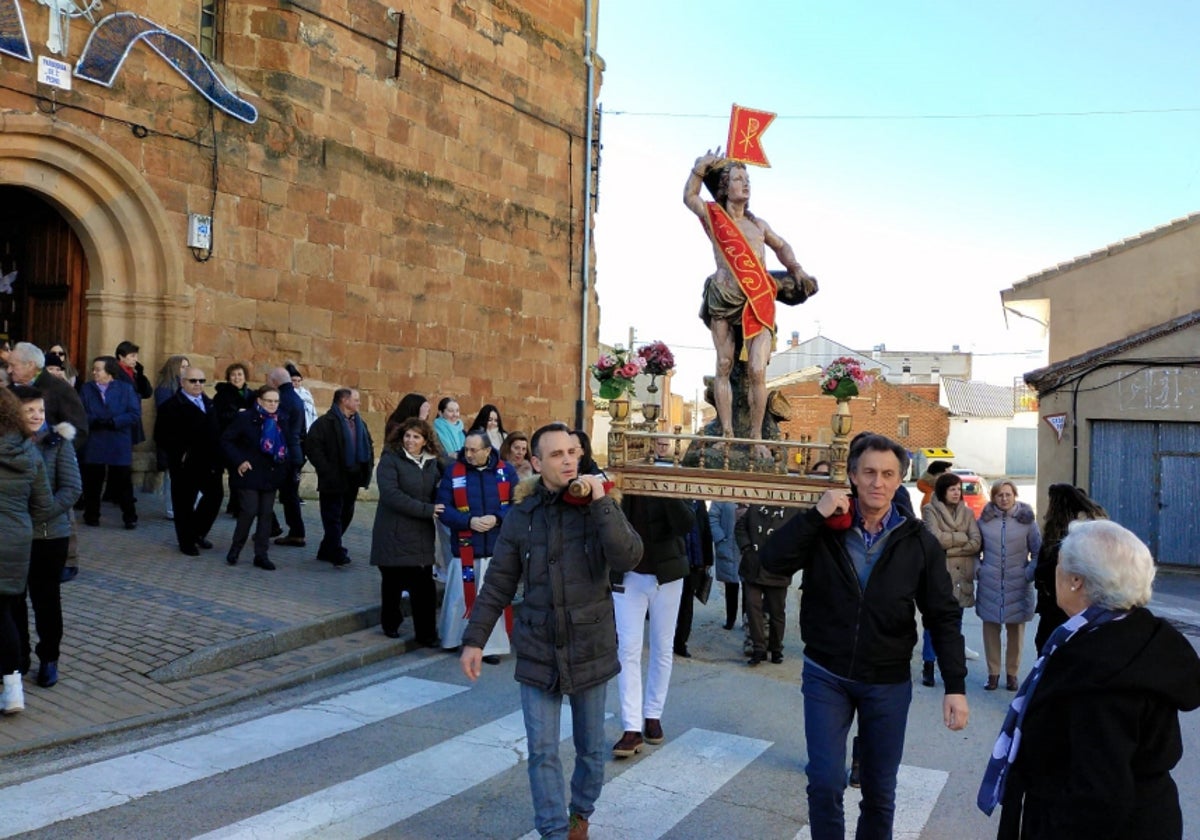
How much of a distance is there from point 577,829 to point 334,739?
2.02 meters

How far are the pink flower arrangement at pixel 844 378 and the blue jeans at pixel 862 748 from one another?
9.77 feet

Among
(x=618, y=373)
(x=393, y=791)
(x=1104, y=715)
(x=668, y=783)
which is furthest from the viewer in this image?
(x=618, y=373)

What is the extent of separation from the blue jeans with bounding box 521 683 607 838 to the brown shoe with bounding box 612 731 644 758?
3.95 feet

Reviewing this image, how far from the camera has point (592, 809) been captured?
4.49 metres

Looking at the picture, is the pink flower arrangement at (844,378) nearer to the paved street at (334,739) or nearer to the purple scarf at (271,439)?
the paved street at (334,739)

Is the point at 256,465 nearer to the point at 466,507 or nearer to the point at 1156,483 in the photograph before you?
the point at 466,507

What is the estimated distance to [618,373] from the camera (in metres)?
6.88

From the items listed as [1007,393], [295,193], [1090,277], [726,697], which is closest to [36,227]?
[295,193]

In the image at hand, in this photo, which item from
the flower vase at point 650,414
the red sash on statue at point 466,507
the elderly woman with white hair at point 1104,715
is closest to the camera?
the elderly woman with white hair at point 1104,715

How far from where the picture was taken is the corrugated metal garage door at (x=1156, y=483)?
1677 centimetres

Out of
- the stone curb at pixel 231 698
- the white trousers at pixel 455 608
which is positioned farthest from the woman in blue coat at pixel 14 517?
the white trousers at pixel 455 608

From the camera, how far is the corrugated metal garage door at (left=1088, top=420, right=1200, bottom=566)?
16766 millimetres

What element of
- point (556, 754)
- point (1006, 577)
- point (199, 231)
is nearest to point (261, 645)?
point (556, 754)

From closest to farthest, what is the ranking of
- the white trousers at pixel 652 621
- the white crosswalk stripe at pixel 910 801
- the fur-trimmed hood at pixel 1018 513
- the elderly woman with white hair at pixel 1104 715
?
the elderly woman with white hair at pixel 1104 715
the white crosswalk stripe at pixel 910 801
the white trousers at pixel 652 621
the fur-trimmed hood at pixel 1018 513
